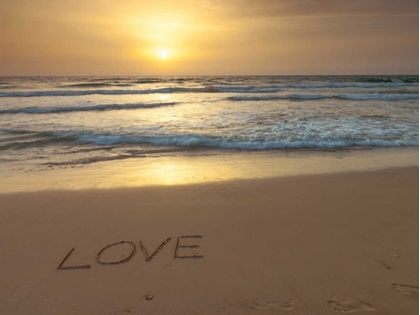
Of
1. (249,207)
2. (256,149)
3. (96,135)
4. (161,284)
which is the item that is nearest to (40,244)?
(161,284)

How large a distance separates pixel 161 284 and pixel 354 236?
189 centimetres

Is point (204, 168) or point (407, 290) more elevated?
point (407, 290)

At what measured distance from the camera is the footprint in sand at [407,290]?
2133 mm

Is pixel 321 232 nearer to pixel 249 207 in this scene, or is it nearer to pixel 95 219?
pixel 249 207

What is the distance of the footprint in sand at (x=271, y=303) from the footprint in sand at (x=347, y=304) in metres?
0.28

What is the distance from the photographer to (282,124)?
9.27m

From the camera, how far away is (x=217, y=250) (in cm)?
273

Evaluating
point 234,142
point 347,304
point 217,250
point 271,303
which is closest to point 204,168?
point 234,142

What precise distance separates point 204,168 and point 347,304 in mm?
3449

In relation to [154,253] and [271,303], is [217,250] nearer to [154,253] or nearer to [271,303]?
[154,253]

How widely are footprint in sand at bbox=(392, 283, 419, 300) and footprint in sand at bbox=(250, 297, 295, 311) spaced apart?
79 cm

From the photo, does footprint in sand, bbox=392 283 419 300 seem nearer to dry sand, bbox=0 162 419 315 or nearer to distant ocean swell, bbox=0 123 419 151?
dry sand, bbox=0 162 419 315

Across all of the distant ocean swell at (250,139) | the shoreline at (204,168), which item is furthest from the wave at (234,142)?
the shoreline at (204,168)

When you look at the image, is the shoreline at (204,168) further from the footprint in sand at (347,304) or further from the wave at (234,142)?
the footprint in sand at (347,304)
